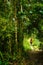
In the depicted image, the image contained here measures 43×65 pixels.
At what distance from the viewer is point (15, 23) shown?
768cm

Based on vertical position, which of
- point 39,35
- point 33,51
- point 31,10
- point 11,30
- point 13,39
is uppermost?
point 31,10

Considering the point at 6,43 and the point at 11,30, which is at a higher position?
the point at 11,30

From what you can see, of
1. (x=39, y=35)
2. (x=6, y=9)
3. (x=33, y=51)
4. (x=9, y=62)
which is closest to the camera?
(x=9, y=62)

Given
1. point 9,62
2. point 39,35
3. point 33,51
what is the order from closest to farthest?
point 9,62 < point 39,35 < point 33,51

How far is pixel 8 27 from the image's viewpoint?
7.36 m

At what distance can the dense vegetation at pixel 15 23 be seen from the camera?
7.36 m

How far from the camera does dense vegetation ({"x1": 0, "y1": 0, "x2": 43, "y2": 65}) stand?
24.1 feet

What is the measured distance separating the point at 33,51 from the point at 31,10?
124 inches

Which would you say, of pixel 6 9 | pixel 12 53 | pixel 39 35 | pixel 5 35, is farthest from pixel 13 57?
pixel 39 35

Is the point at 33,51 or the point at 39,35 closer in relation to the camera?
the point at 39,35

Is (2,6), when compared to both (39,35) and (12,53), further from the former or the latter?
(39,35)

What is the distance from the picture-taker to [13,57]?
754cm

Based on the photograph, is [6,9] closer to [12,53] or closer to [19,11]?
[19,11]

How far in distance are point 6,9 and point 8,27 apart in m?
0.77
